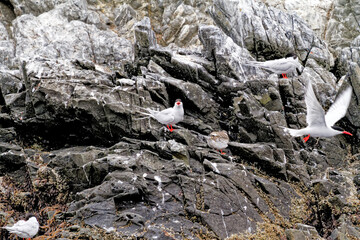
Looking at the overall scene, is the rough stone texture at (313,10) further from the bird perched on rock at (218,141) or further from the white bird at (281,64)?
the bird perched on rock at (218,141)

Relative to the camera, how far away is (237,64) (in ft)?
→ 56.7

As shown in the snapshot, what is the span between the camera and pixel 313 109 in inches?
409

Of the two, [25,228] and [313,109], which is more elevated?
[313,109]

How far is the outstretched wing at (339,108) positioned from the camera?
1162 centimetres

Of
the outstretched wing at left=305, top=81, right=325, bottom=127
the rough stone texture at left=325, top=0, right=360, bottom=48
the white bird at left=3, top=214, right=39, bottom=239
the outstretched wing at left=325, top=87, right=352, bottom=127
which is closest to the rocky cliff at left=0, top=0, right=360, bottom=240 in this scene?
the white bird at left=3, top=214, right=39, bottom=239

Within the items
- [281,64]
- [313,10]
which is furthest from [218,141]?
[313,10]

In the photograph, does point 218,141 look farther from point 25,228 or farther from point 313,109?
point 25,228

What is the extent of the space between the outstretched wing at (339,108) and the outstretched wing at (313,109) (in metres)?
0.88

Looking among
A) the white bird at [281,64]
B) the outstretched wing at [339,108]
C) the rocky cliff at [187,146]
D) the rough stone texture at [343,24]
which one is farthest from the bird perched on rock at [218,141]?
the rough stone texture at [343,24]

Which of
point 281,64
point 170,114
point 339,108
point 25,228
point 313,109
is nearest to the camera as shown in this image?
point 25,228

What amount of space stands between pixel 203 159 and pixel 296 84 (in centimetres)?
794

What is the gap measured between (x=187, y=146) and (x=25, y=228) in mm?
6735

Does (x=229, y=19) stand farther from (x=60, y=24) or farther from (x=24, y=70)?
(x=60, y=24)

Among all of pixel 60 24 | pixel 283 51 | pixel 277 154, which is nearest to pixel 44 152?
pixel 277 154
